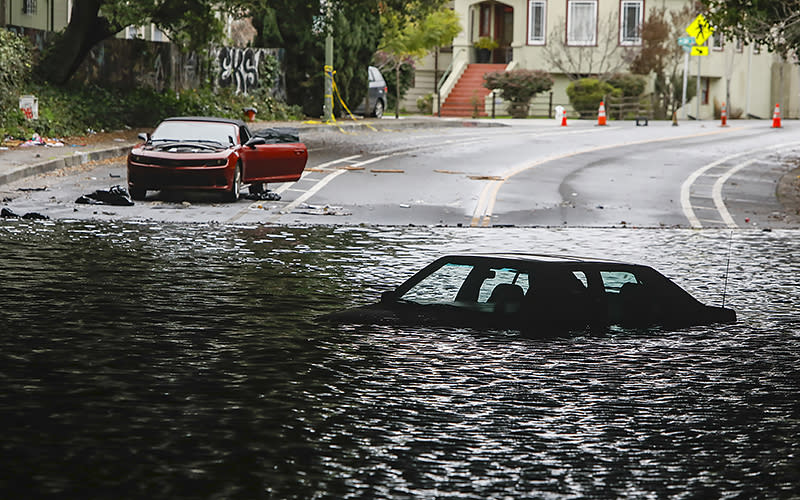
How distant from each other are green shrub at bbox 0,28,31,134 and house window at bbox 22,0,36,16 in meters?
8.44

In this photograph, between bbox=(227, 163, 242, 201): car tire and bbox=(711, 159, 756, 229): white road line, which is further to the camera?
bbox=(227, 163, 242, 201): car tire

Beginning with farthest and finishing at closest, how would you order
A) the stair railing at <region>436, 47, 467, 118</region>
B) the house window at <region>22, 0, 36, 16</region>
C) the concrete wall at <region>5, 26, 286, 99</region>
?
the stair railing at <region>436, 47, 467, 118</region> < the house window at <region>22, 0, 36, 16</region> < the concrete wall at <region>5, 26, 286, 99</region>

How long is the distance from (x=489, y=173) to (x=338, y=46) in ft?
63.8

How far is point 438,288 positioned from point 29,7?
1187 inches

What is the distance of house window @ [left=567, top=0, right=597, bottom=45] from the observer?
65.8 metres

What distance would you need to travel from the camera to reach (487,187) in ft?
85.4

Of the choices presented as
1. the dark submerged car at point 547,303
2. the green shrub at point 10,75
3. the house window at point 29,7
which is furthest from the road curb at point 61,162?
the dark submerged car at point 547,303

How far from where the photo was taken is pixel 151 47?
40.3m

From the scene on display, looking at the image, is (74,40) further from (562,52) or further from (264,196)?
(562,52)

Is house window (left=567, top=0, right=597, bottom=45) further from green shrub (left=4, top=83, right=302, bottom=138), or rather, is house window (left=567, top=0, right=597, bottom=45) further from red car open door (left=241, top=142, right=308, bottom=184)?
red car open door (left=241, top=142, right=308, bottom=184)

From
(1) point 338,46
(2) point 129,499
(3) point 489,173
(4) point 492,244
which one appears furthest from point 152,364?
(1) point 338,46

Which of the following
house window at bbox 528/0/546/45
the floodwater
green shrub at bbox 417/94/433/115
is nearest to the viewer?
the floodwater

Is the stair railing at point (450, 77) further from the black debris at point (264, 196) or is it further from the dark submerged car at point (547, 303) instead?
the dark submerged car at point (547, 303)

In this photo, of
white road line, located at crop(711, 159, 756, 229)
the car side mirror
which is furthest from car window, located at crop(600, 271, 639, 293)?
the car side mirror
